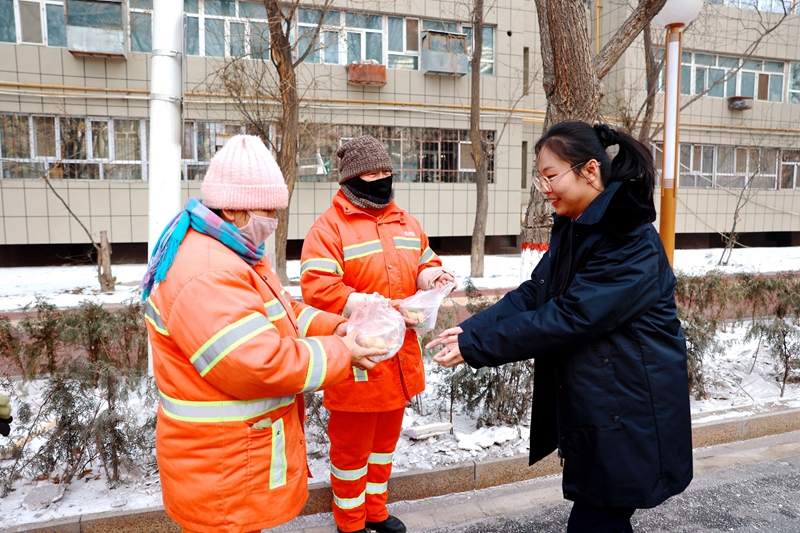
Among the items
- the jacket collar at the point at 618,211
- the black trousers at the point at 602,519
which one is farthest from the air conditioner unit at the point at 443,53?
the black trousers at the point at 602,519

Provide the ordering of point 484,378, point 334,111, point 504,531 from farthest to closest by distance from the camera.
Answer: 1. point 334,111
2. point 484,378
3. point 504,531

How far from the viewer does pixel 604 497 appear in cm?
193

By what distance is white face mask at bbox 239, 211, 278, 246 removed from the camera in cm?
187

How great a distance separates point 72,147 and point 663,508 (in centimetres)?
1583

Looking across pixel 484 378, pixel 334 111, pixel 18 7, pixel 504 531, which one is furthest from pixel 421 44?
pixel 504 531

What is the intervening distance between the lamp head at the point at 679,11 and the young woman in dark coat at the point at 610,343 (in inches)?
155

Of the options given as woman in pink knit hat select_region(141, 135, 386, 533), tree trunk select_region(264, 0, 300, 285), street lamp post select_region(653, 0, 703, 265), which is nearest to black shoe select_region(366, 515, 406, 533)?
woman in pink knit hat select_region(141, 135, 386, 533)

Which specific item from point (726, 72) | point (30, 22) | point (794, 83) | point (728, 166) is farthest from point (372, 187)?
point (794, 83)

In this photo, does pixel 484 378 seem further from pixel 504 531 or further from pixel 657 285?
pixel 657 285

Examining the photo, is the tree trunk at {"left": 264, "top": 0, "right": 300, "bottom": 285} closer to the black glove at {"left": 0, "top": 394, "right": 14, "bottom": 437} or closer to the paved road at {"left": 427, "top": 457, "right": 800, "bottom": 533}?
the black glove at {"left": 0, "top": 394, "right": 14, "bottom": 437}

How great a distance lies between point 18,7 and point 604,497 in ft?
56.6

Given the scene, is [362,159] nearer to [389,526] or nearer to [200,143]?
[389,526]

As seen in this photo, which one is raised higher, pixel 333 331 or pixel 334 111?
pixel 334 111

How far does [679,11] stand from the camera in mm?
5117
